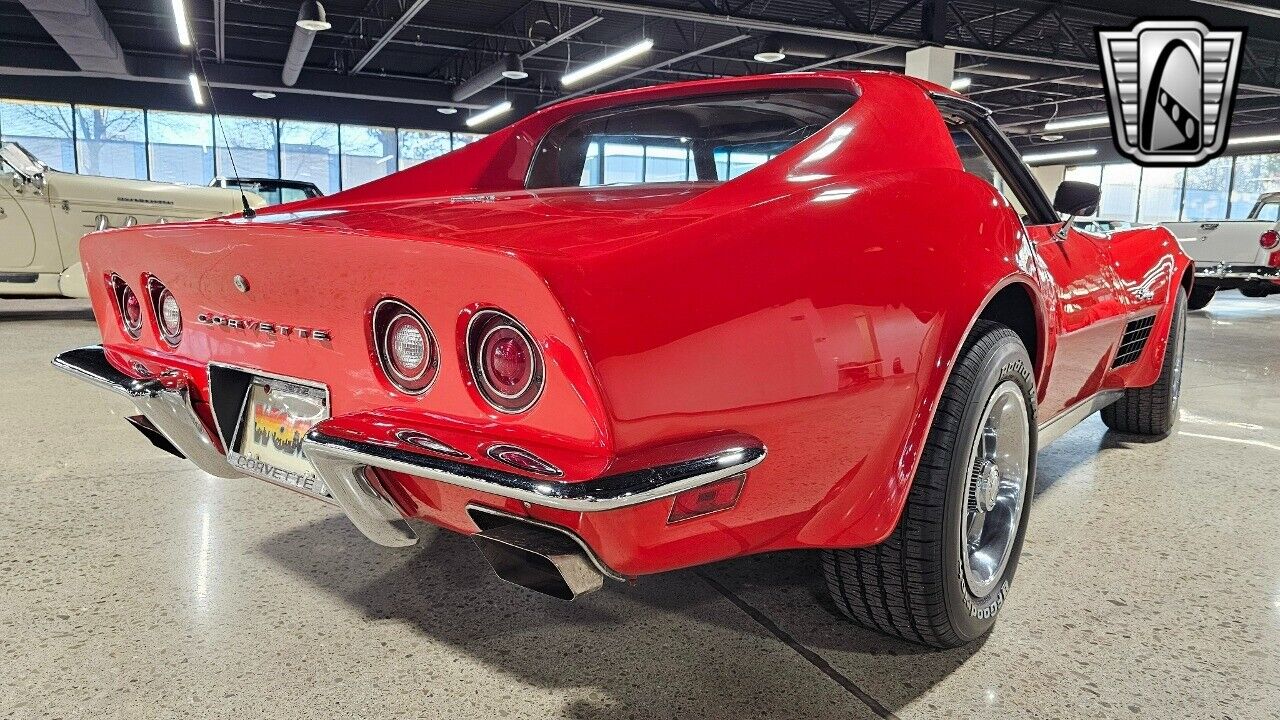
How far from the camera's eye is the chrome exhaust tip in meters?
1.26

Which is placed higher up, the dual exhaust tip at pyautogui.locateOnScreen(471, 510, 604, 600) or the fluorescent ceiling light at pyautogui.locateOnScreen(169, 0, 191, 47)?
the fluorescent ceiling light at pyautogui.locateOnScreen(169, 0, 191, 47)

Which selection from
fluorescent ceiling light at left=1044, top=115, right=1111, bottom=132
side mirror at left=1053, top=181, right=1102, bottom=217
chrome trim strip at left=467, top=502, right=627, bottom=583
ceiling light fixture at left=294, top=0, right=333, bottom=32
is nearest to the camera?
chrome trim strip at left=467, top=502, right=627, bottom=583

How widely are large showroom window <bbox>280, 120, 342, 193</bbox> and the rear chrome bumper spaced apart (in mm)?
19350

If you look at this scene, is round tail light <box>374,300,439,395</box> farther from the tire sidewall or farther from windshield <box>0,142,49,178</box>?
windshield <box>0,142,49,178</box>

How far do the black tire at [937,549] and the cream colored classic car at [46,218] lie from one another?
6.83 meters

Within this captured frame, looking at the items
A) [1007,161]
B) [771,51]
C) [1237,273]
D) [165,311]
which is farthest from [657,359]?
[771,51]

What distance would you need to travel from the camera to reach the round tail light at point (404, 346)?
138 cm

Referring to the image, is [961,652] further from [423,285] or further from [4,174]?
[4,174]

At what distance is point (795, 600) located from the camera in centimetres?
194

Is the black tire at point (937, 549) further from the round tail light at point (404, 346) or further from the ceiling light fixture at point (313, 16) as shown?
the ceiling light fixture at point (313, 16)

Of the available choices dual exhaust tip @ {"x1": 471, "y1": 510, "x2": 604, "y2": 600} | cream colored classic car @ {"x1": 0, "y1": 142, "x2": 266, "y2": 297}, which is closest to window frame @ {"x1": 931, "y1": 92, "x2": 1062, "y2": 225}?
dual exhaust tip @ {"x1": 471, "y1": 510, "x2": 604, "y2": 600}

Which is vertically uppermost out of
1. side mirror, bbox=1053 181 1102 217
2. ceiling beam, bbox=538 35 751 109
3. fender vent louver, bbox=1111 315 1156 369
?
ceiling beam, bbox=538 35 751 109

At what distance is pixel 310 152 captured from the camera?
20172mm

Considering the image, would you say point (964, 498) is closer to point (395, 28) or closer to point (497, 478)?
point (497, 478)
